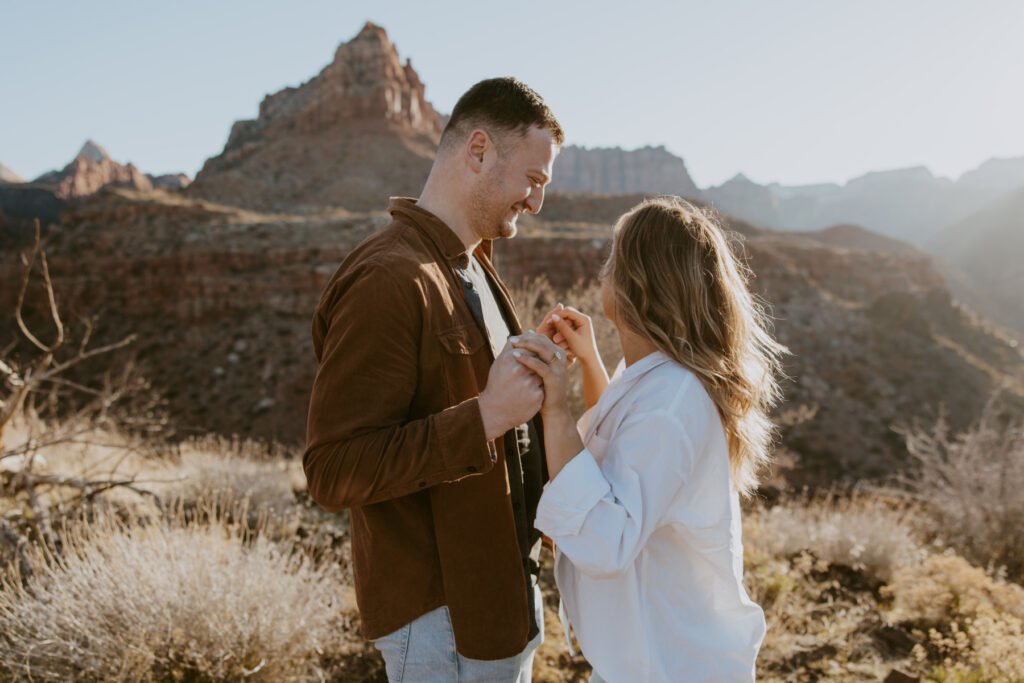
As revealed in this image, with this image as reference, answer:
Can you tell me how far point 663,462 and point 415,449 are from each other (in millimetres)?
589

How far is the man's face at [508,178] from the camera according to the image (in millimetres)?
1841

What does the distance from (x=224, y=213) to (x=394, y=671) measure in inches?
1182

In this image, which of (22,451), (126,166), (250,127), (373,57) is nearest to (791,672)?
(22,451)

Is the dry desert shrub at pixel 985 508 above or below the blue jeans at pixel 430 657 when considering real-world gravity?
below

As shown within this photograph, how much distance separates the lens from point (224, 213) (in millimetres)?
27719

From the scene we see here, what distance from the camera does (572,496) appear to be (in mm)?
1423

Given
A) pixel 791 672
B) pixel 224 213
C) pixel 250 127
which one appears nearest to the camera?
pixel 791 672

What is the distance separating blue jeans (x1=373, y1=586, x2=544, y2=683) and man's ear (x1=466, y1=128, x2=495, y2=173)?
1300 mm

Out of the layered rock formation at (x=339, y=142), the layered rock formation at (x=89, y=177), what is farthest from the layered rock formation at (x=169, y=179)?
the layered rock formation at (x=339, y=142)

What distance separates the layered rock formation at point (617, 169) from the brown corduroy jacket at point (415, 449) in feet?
367

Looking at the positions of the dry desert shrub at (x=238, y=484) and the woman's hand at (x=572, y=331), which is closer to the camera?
the woman's hand at (x=572, y=331)

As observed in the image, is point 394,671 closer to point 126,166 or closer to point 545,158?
point 545,158

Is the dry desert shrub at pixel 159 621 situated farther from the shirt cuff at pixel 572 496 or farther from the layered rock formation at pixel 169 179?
the layered rock formation at pixel 169 179

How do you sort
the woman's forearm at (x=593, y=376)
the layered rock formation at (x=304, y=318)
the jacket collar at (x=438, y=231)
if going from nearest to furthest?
the jacket collar at (x=438, y=231) < the woman's forearm at (x=593, y=376) < the layered rock formation at (x=304, y=318)
